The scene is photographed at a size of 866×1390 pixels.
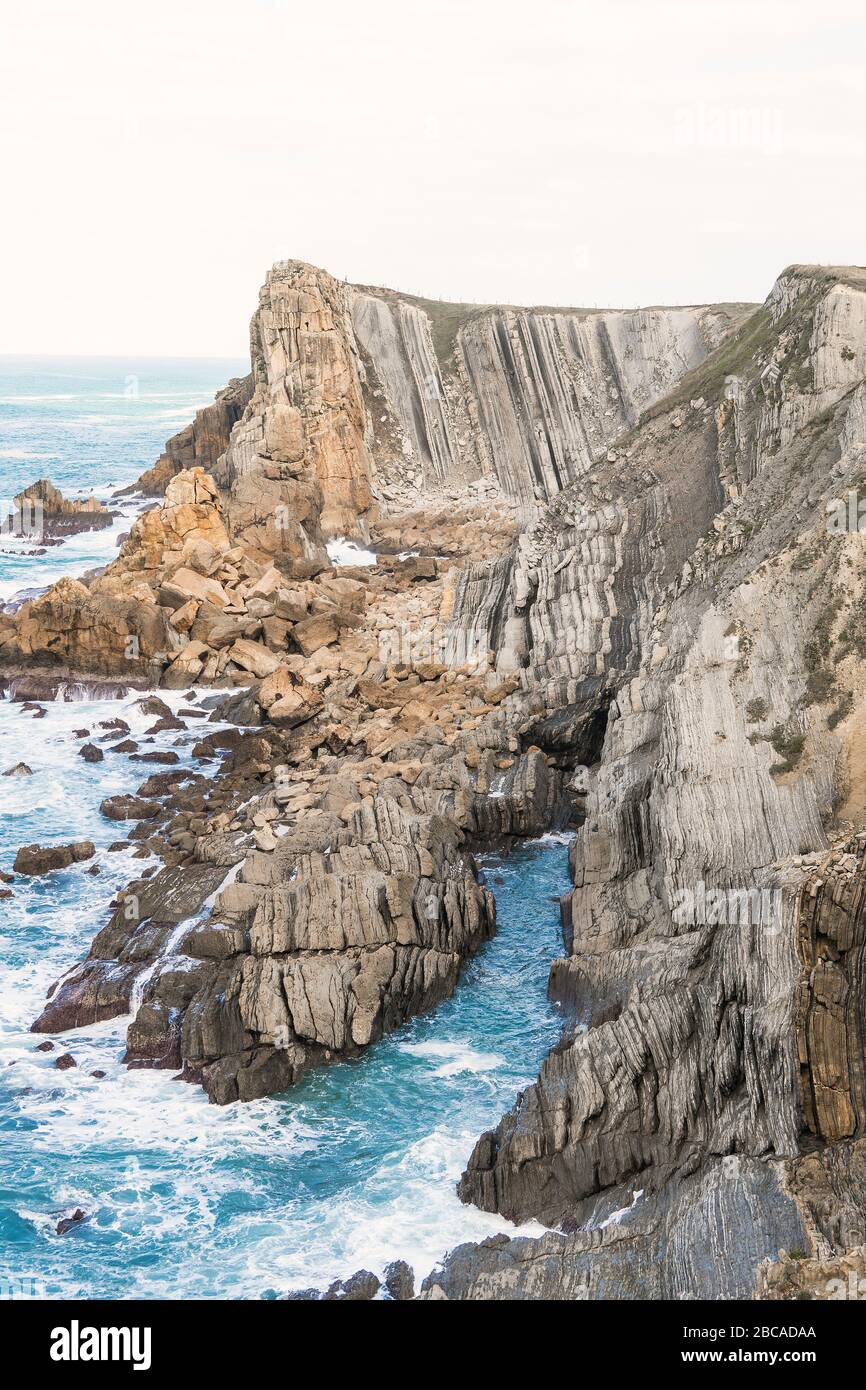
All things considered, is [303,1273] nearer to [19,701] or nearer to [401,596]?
[19,701]

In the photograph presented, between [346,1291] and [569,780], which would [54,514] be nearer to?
[569,780]

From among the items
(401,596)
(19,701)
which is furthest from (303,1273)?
(401,596)

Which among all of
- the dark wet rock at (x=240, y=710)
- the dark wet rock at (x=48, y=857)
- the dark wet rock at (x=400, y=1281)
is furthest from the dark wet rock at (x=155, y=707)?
the dark wet rock at (x=400, y=1281)

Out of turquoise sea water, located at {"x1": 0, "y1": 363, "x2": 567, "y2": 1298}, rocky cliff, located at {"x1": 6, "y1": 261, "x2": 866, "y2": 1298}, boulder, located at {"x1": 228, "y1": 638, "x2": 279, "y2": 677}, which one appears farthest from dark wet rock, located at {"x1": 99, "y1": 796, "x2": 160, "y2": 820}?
boulder, located at {"x1": 228, "y1": 638, "x2": 279, "y2": 677}

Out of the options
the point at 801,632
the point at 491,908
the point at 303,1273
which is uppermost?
the point at 801,632

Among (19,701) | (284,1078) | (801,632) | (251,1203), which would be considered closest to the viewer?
(251,1203)

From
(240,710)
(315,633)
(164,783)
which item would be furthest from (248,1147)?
(315,633)

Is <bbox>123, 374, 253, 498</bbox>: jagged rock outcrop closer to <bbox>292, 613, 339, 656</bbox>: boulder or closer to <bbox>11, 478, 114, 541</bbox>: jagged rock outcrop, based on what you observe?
<bbox>11, 478, 114, 541</bbox>: jagged rock outcrop
